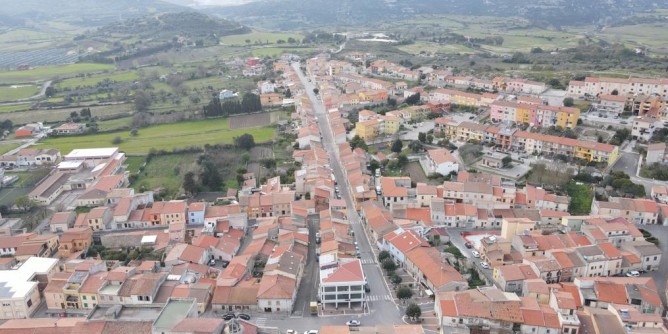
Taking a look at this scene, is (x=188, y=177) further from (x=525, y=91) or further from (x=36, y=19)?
(x=36, y=19)

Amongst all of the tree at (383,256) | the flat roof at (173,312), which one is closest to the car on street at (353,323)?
the tree at (383,256)

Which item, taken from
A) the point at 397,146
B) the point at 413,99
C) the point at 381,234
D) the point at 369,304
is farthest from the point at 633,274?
the point at 413,99

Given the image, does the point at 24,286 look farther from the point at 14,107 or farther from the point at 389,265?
the point at 14,107

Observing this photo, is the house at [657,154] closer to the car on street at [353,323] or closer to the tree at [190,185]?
the car on street at [353,323]

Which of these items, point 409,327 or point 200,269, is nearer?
point 409,327

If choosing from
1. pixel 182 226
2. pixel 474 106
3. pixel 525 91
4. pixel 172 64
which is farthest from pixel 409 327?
pixel 172 64

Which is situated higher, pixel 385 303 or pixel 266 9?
pixel 266 9
